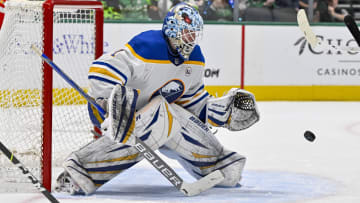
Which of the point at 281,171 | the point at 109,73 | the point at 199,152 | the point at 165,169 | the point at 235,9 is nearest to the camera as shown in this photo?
the point at 109,73

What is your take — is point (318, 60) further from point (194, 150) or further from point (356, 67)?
point (194, 150)

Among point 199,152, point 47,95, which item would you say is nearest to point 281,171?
point 199,152

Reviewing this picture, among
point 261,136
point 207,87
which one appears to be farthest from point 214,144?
point 207,87

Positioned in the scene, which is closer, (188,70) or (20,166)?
(20,166)

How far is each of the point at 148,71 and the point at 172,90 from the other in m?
0.18

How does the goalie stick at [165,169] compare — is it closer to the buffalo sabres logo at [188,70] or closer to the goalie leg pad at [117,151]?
the goalie leg pad at [117,151]

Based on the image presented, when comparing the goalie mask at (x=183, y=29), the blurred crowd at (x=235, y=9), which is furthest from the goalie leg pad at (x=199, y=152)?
the blurred crowd at (x=235, y=9)

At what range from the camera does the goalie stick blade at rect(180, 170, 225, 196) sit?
294cm

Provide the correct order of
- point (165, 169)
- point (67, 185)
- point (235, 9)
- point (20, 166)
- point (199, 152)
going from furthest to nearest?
point (235, 9) < point (199, 152) < point (67, 185) < point (165, 169) < point (20, 166)

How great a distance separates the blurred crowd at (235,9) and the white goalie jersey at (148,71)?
11.7ft

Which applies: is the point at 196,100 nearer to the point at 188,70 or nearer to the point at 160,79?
the point at 188,70

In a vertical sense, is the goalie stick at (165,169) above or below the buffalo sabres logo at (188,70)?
below

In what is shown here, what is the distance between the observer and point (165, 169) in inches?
113

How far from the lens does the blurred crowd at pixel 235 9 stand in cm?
661
